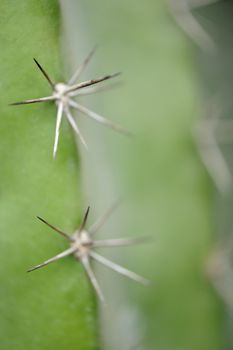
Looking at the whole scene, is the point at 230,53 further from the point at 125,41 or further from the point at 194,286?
the point at 194,286

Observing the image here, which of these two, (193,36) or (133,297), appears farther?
(193,36)

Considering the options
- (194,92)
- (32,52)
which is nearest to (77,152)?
(32,52)

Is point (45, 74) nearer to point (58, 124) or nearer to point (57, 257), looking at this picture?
point (58, 124)

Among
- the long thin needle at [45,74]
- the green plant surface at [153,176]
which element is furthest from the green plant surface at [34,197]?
the green plant surface at [153,176]

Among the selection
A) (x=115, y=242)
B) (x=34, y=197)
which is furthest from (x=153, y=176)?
(x=34, y=197)

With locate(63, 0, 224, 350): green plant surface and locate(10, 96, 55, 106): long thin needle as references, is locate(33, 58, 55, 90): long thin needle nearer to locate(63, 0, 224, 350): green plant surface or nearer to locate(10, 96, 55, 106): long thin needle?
locate(10, 96, 55, 106): long thin needle

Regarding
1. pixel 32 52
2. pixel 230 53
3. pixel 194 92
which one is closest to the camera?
pixel 32 52

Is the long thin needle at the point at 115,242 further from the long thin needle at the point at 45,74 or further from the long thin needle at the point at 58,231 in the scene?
the long thin needle at the point at 45,74
